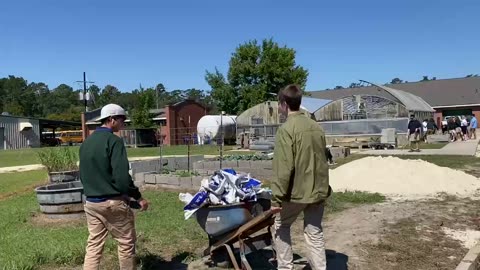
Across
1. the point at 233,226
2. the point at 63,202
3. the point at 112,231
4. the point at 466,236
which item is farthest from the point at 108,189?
the point at 466,236

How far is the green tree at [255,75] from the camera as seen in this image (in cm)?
5412

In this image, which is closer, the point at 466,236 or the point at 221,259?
the point at 221,259

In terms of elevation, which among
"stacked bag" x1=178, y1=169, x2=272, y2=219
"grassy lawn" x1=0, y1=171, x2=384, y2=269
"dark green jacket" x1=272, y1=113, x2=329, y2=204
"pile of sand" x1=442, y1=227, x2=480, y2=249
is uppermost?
"dark green jacket" x1=272, y1=113, x2=329, y2=204

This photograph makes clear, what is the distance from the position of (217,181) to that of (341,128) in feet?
97.9

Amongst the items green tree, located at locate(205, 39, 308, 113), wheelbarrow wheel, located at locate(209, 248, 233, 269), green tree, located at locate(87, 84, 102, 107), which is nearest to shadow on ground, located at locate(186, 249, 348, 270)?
wheelbarrow wheel, located at locate(209, 248, 233, 269)

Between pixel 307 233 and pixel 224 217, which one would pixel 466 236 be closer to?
pixel 307 233

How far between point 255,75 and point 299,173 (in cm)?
5090

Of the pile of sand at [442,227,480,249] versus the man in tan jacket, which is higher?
the man in tan jacket

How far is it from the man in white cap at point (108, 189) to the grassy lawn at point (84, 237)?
95cm

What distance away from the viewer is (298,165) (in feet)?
14.7

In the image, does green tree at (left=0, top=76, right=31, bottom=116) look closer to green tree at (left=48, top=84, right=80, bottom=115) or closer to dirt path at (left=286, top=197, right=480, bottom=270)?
green tree at (left=48, top=84, right=80, bottom=115)

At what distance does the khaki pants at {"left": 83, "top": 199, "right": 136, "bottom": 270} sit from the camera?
184 inches

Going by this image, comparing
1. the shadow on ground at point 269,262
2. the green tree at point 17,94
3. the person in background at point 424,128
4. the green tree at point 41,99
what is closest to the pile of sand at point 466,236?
the shadow on ground at point 269,262

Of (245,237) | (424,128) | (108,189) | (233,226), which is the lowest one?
(245,237)
